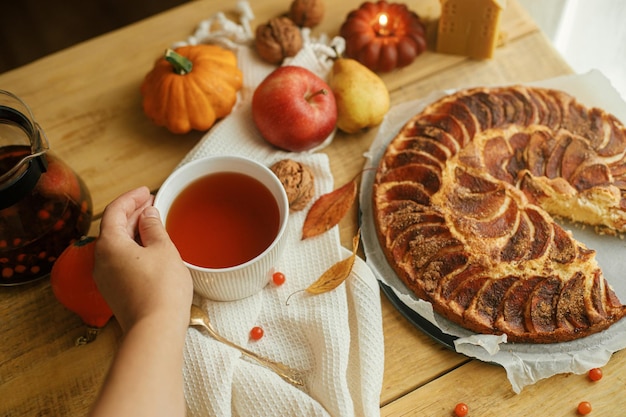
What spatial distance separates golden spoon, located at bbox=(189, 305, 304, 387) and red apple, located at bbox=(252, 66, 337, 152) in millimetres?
608

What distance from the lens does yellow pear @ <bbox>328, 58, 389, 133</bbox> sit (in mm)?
1949

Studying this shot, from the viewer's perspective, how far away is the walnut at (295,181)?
1.81 meters

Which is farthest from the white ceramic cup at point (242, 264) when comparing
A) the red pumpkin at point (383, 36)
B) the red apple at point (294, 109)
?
the red pumpkin at point (383, 36)

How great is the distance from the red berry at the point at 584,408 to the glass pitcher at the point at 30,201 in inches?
56.3

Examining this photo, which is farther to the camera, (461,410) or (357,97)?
(357,97)

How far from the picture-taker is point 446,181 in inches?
72.4

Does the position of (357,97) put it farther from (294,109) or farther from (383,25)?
(383,25)

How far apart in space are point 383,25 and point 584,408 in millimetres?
1354

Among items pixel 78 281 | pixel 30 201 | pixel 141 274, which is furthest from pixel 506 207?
pixel 30 201

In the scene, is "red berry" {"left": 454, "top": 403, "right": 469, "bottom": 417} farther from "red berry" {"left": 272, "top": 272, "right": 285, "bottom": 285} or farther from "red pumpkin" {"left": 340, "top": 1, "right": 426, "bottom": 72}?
"red pumpkin" {"left": 340, "top": 1, "right": 426, "bottom": 72}

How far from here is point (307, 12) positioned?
2.18 metres

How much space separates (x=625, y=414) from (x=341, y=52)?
1.41 m

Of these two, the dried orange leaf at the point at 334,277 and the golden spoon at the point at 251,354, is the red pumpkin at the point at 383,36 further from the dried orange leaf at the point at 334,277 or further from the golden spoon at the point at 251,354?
the golden spoon at the point at 251,354

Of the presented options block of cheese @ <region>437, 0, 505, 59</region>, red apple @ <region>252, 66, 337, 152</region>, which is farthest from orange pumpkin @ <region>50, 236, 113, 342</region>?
block of cheese @ <region>437, 0, 505, 59</region>
